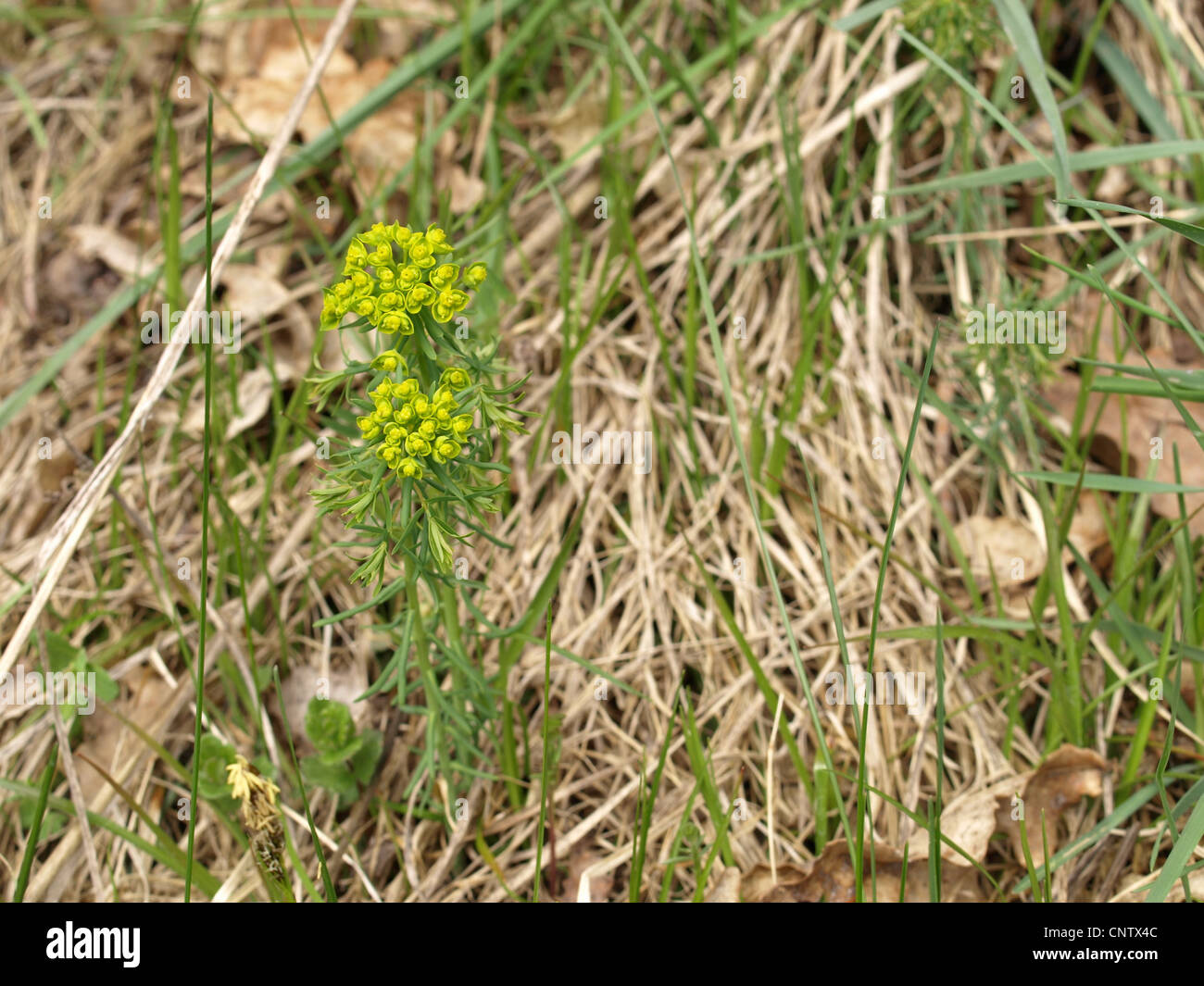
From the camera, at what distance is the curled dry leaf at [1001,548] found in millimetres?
2430

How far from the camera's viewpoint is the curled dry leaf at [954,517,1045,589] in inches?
95.7

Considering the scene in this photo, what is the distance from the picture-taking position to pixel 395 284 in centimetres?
159

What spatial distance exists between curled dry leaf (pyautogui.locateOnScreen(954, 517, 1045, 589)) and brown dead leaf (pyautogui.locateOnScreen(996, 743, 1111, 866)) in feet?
1.58

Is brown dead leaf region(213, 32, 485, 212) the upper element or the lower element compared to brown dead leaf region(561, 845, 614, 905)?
upper

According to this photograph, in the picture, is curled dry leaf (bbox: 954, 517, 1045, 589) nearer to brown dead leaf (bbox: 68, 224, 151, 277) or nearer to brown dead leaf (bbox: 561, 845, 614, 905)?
brown dead leaf (bbox: 561, 845, 614, 905)

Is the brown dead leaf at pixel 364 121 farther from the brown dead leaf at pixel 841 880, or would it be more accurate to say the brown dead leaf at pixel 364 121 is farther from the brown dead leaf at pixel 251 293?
the brown dead leaf at pixel 841 880

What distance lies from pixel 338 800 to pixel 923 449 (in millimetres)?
1738

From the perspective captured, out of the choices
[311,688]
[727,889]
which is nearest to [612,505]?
[311,688]

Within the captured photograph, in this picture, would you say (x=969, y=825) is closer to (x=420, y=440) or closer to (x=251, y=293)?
(x=420, y=440)

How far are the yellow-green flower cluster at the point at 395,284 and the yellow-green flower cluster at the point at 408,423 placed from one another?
81 millimetres

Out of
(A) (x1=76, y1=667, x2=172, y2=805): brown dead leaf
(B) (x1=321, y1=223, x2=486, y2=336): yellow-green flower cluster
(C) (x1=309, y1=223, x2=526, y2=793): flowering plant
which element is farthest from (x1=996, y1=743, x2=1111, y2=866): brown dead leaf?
(A) (x1=76, y1=667, x2=172, y2=805): brown dead leaf

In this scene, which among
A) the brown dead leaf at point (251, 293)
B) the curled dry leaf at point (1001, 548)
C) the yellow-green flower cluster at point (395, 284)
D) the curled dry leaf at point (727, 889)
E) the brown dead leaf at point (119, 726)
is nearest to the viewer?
the yellow-green flower cluster at point (395, 284)

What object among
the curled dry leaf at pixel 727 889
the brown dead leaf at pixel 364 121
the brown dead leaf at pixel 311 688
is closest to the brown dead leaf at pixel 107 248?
the brown dead leaf at pixel 364 121
